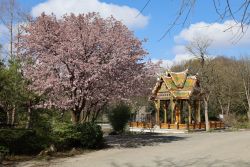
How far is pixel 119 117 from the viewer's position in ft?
126

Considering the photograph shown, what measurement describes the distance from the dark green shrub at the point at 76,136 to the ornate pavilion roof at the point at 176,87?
22281mm

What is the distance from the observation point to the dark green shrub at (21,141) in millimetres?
19375

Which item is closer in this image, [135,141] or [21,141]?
[21,141]

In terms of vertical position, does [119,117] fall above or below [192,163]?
above

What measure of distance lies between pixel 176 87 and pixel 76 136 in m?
24.8

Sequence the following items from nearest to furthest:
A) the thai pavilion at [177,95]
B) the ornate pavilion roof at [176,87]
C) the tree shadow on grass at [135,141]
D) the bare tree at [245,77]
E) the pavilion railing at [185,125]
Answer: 1. the tree shadow on grass at [135,141]
2. the pavilion railing at [185,125]
3. the thai pavilion at [177,95]
4. the ornate pavilion roof at [176,87]
5. the bare tree at [245,77]

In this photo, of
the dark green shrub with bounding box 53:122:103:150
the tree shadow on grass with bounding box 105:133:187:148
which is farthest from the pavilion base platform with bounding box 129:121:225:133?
the dark green shrub with bounding box 53:122:103:150

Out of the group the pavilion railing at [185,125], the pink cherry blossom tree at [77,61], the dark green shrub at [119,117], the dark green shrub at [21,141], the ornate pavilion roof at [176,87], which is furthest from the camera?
the ornate pavilion roof at [176,87]

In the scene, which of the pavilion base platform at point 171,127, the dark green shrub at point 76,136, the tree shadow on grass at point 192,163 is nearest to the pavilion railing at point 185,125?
the pavilion base platform at point 171,127

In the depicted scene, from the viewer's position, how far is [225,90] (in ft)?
201

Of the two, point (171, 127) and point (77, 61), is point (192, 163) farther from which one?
point (171, 127)

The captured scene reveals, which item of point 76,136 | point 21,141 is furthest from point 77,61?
point 21,141

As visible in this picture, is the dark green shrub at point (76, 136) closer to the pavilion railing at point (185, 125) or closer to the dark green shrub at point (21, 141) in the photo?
the dark green shrub at point (21, 141)

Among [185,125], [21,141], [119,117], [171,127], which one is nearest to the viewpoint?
[21,141]
